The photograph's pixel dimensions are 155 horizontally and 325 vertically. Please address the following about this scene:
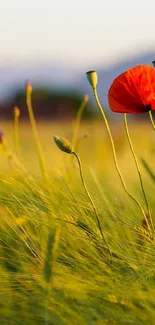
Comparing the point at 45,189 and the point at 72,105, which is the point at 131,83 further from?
the point at 72,105

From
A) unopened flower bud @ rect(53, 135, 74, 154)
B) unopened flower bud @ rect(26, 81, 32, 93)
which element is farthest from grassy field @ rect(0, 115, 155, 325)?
unopened flower bud @ rect(26, 81, 32, 93)

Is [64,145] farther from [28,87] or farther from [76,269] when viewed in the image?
[28,87]

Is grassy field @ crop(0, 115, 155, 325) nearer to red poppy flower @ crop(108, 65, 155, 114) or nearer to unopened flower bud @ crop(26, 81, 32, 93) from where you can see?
red poppy flower @ crop(108, 65, 155, 114)

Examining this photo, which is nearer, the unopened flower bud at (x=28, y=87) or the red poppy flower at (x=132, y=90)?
the red poppy flower at (x=132, y=90)

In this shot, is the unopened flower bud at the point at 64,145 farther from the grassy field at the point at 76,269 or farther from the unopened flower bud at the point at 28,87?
the unopened flower bud at the point at 28,87

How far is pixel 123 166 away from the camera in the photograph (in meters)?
2.07

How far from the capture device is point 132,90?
2.28ft

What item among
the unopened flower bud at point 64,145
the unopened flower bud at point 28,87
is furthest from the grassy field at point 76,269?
the unopened flower bud at point 28,87

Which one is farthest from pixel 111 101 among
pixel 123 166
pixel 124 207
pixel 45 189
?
pixel 123 166

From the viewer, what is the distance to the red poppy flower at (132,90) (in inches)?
27.0

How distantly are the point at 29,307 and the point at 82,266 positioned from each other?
8 cm

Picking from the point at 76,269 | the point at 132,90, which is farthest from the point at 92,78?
the point at 76,269

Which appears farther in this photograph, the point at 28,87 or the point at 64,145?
the point at 28,87

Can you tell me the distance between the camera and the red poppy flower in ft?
2.25
